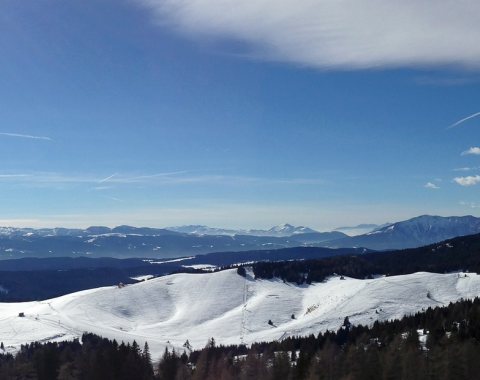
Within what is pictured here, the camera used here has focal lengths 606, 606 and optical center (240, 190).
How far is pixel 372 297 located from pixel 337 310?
43.5ft

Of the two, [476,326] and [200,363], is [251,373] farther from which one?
[476,326]

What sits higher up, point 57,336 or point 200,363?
point 200,363

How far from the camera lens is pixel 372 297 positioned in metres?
198

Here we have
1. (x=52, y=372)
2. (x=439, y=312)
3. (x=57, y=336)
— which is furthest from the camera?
(x=57, y=336)

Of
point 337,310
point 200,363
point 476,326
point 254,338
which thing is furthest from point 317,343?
point 337,310

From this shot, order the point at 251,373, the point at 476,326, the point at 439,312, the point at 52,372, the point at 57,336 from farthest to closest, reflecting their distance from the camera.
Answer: the point at 57,336
the point at 439,312
the point at 476,326
the point at 52,372
the point at 251,373

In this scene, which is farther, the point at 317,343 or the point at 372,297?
the point at 372,297

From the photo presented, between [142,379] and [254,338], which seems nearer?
[142,379]

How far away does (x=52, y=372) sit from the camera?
7244cm

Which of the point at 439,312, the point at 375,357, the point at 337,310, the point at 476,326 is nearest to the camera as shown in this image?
the point at 375,357

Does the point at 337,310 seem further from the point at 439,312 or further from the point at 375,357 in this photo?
the point at 375,357

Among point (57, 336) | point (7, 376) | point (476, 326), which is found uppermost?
point (476, 326)

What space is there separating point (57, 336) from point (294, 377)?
131120mm

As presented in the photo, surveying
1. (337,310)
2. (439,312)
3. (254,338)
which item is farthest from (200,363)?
(337,310)
